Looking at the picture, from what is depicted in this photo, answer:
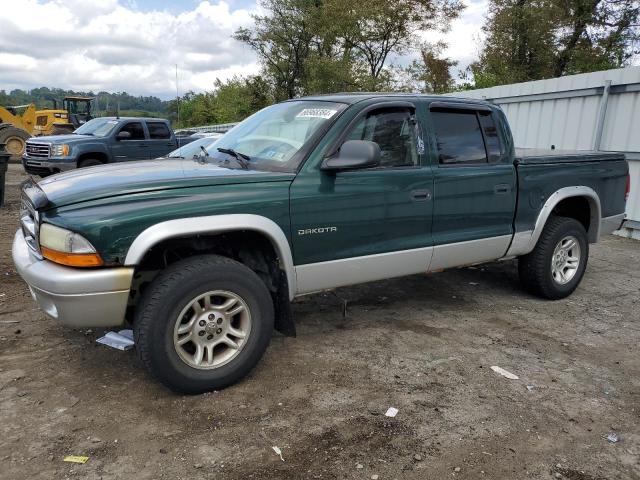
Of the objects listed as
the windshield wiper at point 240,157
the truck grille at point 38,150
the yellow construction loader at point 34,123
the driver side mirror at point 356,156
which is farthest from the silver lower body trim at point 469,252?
the yellow construction loader at point 34,123

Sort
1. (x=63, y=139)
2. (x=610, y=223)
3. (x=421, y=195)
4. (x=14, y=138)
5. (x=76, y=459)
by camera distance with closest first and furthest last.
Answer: (x=76, y=459), (x=421, y=195), (x=610, y=223), (x=63, y=139), (x=14, y=138)

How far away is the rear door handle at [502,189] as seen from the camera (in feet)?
14.6

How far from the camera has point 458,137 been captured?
14.4 ft

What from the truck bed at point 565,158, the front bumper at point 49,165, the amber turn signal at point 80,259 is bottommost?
the front bumper at point 49,165

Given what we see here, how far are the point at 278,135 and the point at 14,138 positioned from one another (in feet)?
65.2

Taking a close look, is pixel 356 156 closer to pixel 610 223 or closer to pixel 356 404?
pixel 356 404

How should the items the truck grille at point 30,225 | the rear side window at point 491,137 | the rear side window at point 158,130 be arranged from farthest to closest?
the rear side window at point 158,130
the rear side window at point 491,137
the truck grille at point 30,225

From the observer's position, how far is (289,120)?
4012 millimetres

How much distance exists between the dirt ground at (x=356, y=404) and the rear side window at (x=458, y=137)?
1443 mm

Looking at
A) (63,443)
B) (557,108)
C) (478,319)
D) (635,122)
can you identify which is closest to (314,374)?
(63,443)

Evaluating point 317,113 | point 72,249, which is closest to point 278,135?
point 317,113

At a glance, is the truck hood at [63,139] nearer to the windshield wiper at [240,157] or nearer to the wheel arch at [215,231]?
the windshield wiper at [240,157]

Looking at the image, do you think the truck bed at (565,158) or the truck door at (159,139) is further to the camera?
the truck door at (159,139)

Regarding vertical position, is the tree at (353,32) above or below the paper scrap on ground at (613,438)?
above
